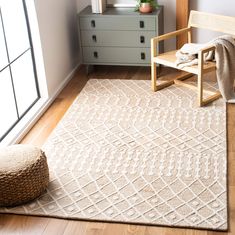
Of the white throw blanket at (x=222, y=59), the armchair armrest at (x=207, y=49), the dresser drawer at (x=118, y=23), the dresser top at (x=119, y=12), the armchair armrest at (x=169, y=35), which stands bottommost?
the white throw blanket at (x=222, y=59)

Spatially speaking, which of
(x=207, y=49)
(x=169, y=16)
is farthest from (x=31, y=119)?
(x=169, y=16)

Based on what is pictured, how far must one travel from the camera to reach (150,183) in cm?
284

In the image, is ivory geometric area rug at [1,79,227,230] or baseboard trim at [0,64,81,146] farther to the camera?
baseboard trim at [0,64,81,146]

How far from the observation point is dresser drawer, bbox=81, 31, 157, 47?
4273 mm

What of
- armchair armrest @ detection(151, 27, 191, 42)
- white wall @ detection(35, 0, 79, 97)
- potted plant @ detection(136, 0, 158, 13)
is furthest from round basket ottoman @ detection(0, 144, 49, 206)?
potted plant @ detection(136, 0, 158, 13)

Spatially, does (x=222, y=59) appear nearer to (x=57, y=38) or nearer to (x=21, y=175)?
(x=57, y=38)

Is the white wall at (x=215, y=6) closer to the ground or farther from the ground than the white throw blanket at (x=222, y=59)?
farther from the ground

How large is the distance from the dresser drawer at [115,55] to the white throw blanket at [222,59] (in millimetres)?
521

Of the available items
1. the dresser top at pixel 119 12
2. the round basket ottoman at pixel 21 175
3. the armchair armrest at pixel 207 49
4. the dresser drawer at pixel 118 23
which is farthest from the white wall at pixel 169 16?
the round basket ottoman at pixel 21 175

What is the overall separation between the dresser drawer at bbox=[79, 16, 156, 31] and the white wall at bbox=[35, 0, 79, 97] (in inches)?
8.4

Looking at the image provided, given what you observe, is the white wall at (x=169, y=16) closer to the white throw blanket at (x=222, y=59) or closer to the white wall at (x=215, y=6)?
the white wall at (x=215, y=6)

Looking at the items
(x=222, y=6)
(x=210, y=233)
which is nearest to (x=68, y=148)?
(x=210, y=233)

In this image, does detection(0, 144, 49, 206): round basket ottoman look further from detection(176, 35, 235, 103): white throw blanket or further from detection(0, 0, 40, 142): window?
detection(176, 35, 235, 103): white throw blanket

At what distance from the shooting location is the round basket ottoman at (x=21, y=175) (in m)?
2.60
